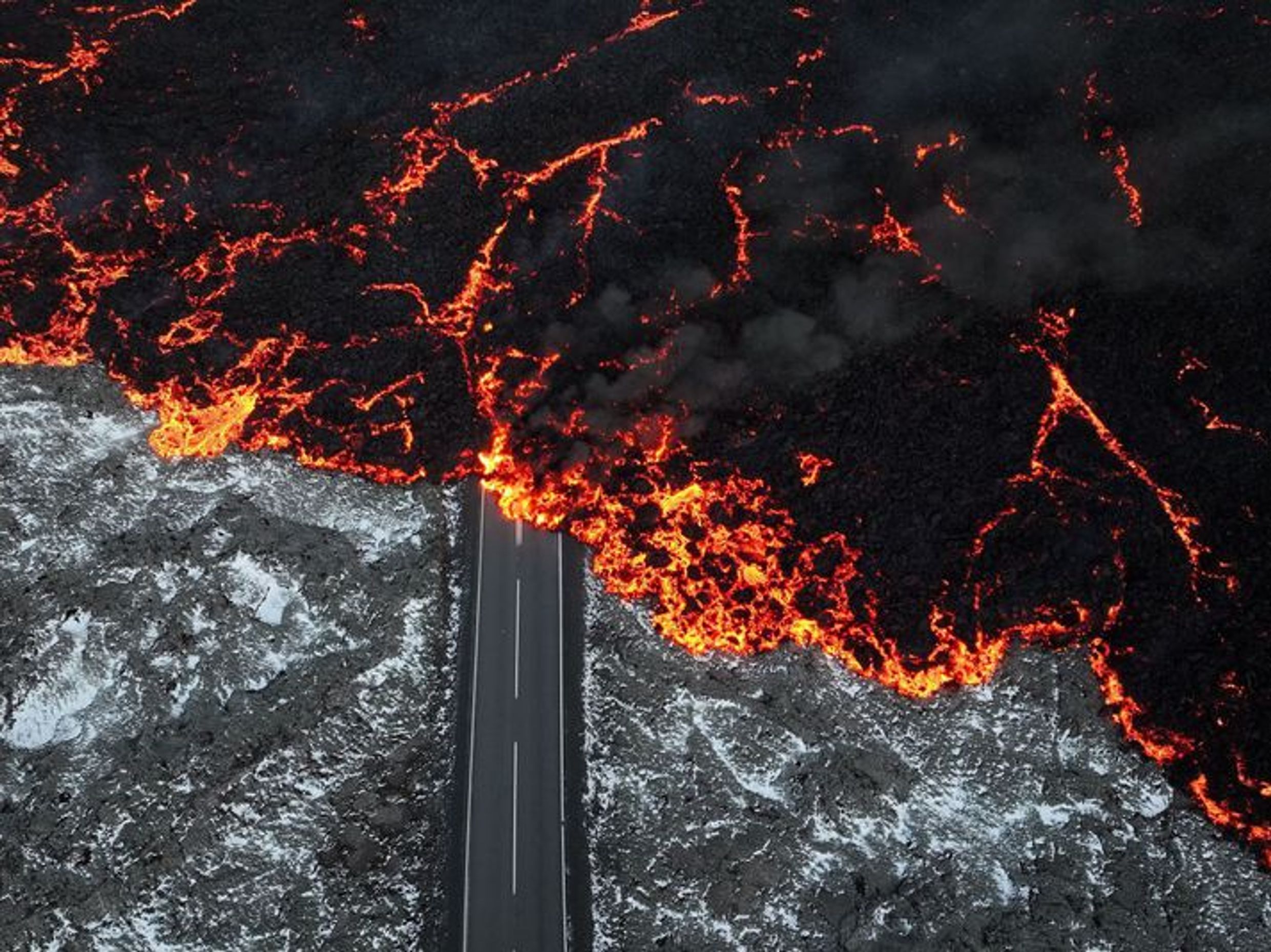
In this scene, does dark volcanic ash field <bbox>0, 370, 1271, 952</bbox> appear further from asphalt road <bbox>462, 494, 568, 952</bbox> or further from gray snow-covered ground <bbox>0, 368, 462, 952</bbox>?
asphalt road <bbox>462, 494, 568, 952</bbox>

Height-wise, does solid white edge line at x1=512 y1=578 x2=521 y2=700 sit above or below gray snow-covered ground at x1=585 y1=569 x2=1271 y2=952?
above

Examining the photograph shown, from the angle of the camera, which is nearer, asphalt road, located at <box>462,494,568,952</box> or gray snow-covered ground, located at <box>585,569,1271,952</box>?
gray snow-covered ground, located at <box>585,569,1271,952</box>

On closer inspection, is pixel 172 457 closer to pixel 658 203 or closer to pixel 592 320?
pixel 592 320

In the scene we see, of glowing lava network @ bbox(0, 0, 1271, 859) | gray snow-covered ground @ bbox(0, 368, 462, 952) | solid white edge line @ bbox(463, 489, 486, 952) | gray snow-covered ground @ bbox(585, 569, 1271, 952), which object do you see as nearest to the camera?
gray snow-covered ground @ bbox(585, 569, 1271, 952)

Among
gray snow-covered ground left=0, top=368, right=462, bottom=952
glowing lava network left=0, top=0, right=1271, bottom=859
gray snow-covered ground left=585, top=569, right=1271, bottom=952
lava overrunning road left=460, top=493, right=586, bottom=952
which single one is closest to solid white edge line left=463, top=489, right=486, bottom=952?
lava overrunning road left=460, top=493, right=586, bottom=952

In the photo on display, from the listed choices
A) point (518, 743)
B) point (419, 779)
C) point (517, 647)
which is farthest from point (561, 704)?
point (419, 779)

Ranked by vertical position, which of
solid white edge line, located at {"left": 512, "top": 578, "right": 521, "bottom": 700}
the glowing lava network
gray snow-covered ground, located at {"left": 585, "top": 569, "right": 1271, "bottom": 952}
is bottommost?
gray snow-covered ground, located at {"left": 585, "top": 569, "right": 1271, "bottom": 952}
